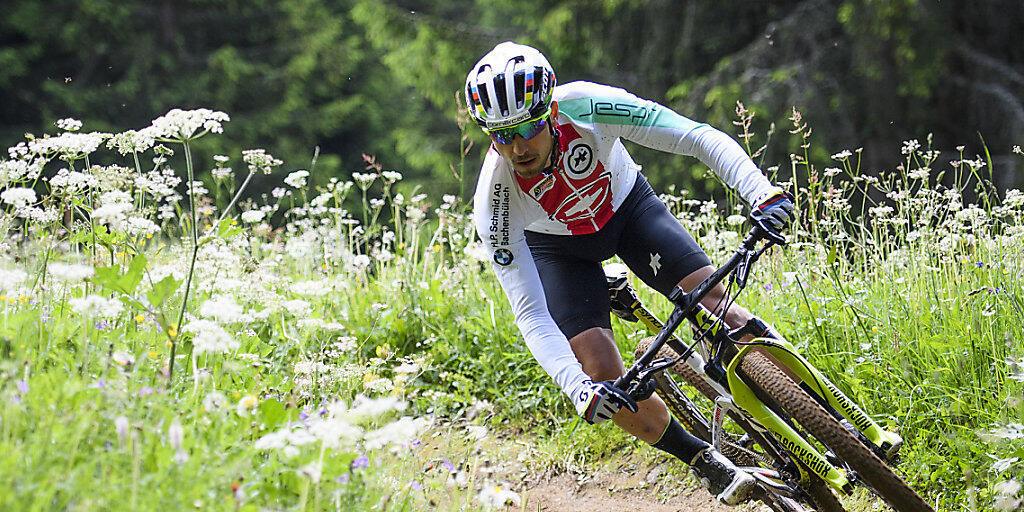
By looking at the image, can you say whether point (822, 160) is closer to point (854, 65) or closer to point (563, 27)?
point (854, 65)

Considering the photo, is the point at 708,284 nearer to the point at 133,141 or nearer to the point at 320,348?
the point at 320,348

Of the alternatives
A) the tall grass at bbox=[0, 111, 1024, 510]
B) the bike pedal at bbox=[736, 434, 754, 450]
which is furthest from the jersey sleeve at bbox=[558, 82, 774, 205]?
the bike pedal at bbox=[736, 434, 754, 450]

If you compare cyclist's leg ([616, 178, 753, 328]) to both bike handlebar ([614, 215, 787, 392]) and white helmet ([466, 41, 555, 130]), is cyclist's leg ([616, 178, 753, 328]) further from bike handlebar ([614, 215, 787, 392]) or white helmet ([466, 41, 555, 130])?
white helmet ([466, 41, 555, 130])

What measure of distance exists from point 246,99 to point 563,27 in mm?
10099

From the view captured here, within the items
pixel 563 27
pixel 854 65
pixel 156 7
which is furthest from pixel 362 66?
pixel 854 65

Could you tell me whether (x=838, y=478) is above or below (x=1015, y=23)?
below

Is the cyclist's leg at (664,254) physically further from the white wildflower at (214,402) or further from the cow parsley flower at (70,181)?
the cow parsley flower at (70,181)

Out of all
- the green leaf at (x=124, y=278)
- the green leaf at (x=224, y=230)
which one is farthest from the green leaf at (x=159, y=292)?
the green leaf at (x=224, y=230)

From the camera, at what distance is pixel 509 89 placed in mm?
3531

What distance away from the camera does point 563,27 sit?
1287 centimetres

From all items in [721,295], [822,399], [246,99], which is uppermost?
[246,99]

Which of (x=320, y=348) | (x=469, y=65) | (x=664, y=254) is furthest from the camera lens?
(x=469, y=65)

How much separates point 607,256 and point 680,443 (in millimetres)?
1003

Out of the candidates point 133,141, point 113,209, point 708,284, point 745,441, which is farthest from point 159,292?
point 745,441
